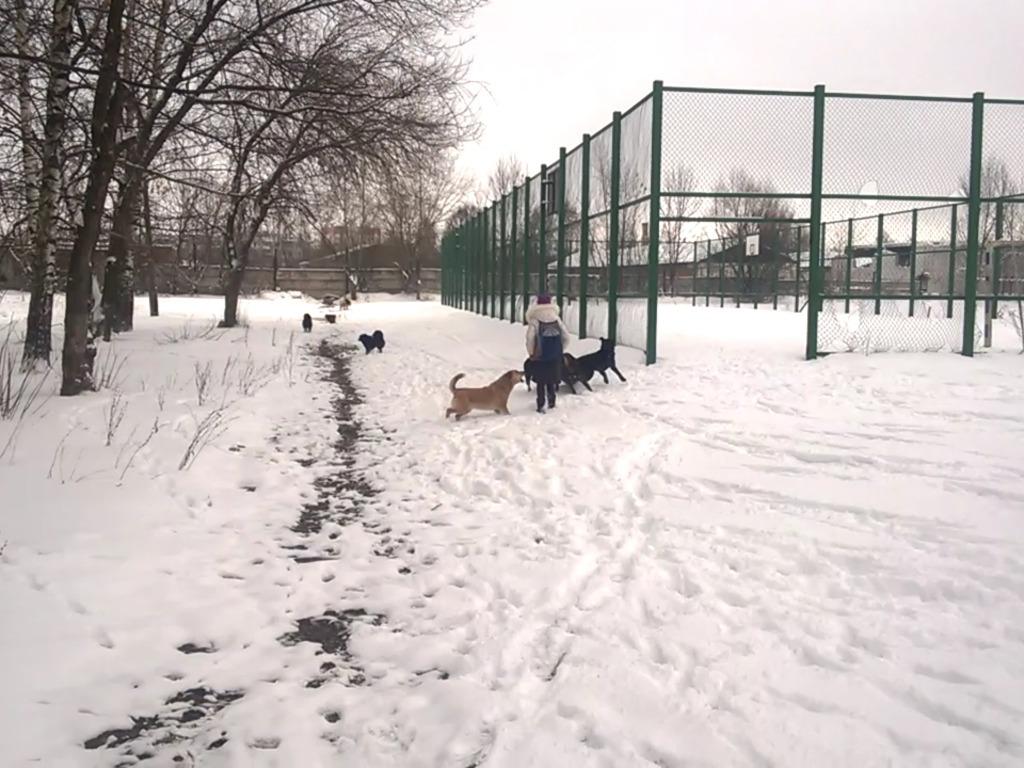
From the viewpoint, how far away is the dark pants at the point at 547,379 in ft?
29.9

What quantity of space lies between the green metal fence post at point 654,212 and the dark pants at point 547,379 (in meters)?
2.60

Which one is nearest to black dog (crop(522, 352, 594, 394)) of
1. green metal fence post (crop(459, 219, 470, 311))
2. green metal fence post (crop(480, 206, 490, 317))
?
green metal fence post (crop(480, 206, 490, 317))

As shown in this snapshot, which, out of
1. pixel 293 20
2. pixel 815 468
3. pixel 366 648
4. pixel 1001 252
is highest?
pixel 293 20

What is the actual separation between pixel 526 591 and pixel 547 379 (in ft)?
16.9

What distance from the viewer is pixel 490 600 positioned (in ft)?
13.3

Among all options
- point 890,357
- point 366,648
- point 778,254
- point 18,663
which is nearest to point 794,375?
point 890,357

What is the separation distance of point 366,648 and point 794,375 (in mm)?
7682

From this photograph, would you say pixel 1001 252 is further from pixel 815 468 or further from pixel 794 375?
pixel 815 468

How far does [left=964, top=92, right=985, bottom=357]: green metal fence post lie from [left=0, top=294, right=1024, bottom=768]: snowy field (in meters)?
3.54

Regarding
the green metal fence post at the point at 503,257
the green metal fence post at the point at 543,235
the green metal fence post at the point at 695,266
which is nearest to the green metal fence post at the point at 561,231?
the green metal fence post at the point at 543,235

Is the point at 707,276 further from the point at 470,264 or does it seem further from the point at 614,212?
the point at 614,212

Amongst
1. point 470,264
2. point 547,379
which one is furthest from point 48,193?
point 470,264

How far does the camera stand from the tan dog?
8875mm

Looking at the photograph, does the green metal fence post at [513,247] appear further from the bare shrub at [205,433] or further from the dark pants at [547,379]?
the bare shrub at [205,433]
